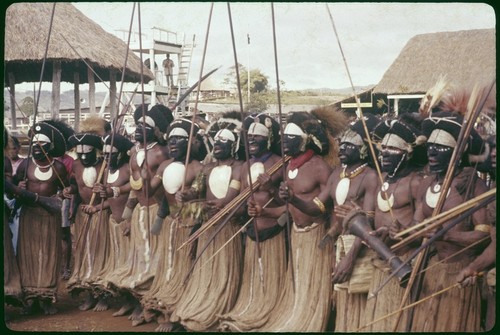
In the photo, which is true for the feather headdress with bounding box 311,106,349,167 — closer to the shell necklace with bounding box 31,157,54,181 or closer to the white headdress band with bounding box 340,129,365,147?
the white headdress band with bounding box 340,129,365,147

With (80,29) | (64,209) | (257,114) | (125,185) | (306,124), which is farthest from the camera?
(80,29)

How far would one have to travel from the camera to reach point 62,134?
9070 mm

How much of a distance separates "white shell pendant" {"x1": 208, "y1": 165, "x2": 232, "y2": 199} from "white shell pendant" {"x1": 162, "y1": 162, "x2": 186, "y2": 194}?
1.44 feet

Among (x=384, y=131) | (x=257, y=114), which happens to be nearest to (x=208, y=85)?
(x=257, y=114)

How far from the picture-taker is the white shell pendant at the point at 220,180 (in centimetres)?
765

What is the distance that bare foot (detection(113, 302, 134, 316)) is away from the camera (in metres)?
8.80

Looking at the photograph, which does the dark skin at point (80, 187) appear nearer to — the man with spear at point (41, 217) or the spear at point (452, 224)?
the man with spear at point (41, 217)

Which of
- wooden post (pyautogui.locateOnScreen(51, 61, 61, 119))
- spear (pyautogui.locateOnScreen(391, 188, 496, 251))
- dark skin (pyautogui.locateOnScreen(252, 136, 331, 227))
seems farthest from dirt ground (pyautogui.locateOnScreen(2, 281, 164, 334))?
spear (pyautogui.locateOnScreen(391, 188, 496, 251))

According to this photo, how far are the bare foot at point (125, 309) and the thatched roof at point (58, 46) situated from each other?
5.62 m

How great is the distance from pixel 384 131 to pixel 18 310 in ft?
15.5

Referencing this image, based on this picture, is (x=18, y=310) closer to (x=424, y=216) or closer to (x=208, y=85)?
(x=208, y=85)

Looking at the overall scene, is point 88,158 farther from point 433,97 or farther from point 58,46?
point 58,46

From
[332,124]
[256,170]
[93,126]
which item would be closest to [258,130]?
[256,170]

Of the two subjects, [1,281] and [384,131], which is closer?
[384,131]
